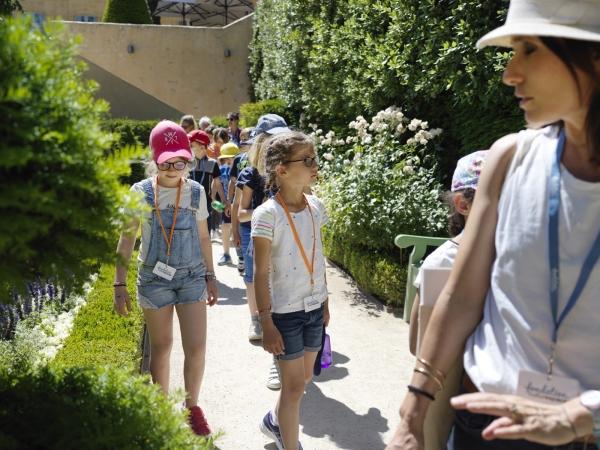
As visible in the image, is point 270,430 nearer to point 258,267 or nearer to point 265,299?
point 265,299

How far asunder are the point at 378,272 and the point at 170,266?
133 inches

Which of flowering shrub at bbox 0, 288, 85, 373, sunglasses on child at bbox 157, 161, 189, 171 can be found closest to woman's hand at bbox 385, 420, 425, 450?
sunglasses on child at bbox 157, 161, 189, 171

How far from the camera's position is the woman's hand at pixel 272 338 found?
3.16 m

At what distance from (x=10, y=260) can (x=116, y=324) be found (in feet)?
11.1

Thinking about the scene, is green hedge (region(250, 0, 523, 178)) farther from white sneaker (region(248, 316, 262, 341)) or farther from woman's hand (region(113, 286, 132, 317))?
woman's hand (region(113, 286, 132, 317))

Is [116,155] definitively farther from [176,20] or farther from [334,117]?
[176,20]

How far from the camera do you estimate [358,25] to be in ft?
29.6

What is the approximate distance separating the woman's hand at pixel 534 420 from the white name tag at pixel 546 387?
2 cm

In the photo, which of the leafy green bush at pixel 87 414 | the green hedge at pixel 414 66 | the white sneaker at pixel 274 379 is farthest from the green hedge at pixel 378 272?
the leafy green bush at pixel 87 414

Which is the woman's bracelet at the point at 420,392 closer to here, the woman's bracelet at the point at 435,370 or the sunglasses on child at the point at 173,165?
the woman's bracelet at the point at 435,370

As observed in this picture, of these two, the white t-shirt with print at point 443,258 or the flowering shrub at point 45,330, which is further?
the flowering shrub at point 45,330

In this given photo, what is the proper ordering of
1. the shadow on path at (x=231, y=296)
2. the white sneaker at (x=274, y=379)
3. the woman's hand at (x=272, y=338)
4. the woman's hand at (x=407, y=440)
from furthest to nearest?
the shadow on path at (x=231, y=296) < the white sneaker at (x=274, y=379) < the woman's hand at (x=272, y=338) < the woman's hand at (x=407, y=440)

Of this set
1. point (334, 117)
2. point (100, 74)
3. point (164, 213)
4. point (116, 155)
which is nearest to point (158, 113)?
point (100, 74)

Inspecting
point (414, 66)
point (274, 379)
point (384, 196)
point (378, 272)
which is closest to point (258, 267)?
point (274, 379)
